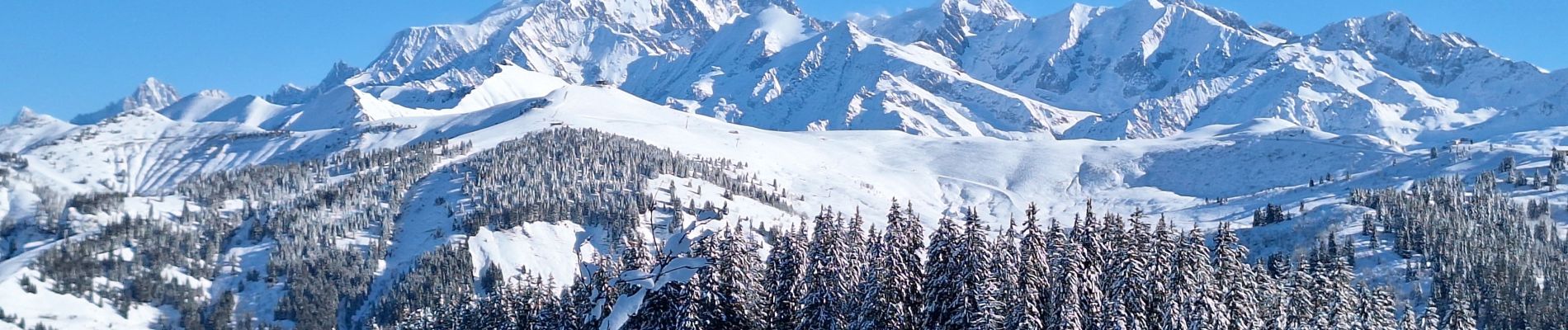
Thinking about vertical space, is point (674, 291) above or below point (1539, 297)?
above

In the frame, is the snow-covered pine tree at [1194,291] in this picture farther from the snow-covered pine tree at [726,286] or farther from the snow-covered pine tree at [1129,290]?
the snow-covered pine tree at [726,286]

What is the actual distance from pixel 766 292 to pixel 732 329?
14.4ft

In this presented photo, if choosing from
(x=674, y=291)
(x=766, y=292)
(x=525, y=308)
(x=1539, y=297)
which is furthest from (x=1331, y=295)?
(x=1539, y=297)

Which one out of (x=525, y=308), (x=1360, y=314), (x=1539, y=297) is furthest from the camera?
(x=1539, y=297)

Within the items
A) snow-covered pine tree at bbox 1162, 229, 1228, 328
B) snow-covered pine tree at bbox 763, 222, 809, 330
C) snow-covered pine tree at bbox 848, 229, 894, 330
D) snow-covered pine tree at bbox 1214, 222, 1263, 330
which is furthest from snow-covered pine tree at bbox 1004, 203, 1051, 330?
snow-covered pine tree at bbox 763, 222, 809, 330

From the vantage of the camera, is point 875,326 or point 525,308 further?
point 525,308

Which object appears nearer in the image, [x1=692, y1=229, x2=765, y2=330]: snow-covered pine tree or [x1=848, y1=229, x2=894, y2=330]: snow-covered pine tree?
[x1=692, y1=229, x2=765, y2=330]: snow-covered pine tree

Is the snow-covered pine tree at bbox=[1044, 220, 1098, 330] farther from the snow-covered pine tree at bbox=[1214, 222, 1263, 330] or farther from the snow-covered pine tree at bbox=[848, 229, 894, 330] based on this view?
the snow-covered pine tree at bbox=[848, 229, 894, 330]

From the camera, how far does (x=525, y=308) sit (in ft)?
258

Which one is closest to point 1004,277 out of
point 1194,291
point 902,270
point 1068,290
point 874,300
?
point 1068,290

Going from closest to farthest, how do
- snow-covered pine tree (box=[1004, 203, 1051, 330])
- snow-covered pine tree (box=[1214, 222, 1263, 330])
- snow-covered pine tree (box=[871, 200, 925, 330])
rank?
snow-covered pine tree (box=[1004, 203, 1051, 330])
snow-covered pine tree (box=[1214, 222, 1263, 330])
snow-covered pine tree (box=[871, 200, 925, 330])


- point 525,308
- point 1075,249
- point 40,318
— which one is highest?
point 1075,249

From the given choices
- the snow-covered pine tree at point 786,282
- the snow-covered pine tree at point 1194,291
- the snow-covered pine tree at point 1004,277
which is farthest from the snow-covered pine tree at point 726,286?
the snow-covered pine tree at point 1194,291

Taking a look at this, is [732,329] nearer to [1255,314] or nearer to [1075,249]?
[1075,249]
